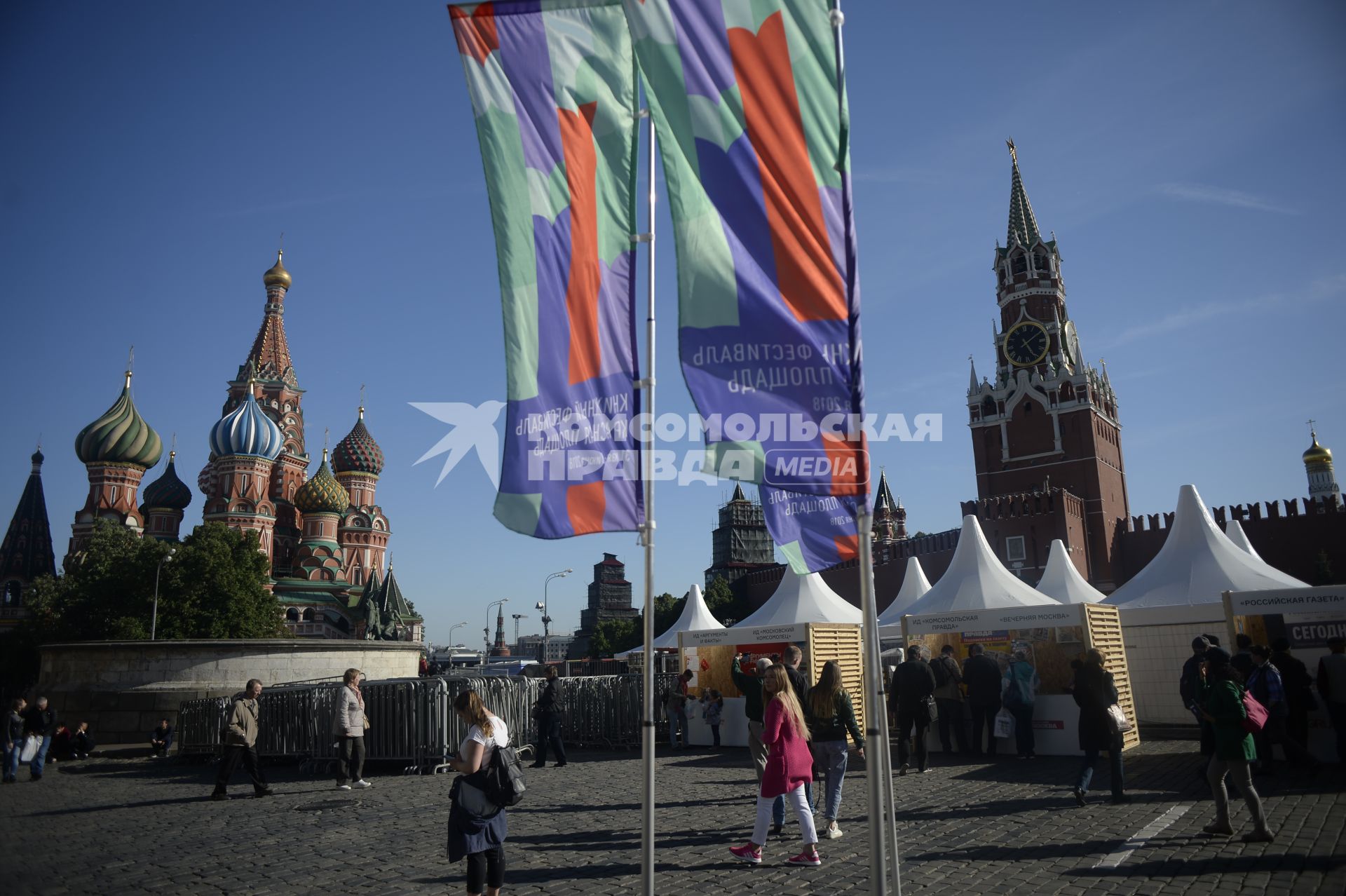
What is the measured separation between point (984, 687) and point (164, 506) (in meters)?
67.1

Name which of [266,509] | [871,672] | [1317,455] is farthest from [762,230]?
[1317,455]

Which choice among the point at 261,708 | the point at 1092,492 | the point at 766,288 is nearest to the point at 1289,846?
the point at 766,288

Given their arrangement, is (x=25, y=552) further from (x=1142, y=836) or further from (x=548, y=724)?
(x=1142, y=836)

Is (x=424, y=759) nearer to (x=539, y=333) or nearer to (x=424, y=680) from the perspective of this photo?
(x=424, y=680)

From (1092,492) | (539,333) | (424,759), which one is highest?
(1092,492)

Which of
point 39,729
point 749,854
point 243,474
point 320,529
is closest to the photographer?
point 749,854

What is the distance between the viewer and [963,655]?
612 inches

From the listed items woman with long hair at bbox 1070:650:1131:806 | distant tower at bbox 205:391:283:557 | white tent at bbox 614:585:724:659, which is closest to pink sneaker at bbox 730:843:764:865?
woman with long hair at bbox 1070:650:1131:806

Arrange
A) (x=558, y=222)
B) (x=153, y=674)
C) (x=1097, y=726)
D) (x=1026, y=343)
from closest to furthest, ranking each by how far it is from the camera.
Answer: (x=558, y=222), (x=1097, y=726), (x=153, y=674), (x=1026, y=343)

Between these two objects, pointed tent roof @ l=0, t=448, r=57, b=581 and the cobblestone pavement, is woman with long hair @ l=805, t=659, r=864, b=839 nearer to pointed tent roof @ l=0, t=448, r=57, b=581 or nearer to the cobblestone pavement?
the cobblestone pavement

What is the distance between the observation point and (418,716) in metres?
14.0

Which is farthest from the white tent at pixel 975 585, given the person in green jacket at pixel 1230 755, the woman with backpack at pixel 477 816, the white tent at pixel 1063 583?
the woman with backpack at pixel 477 816

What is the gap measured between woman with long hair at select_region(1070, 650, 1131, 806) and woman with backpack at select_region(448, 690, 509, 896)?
639cm

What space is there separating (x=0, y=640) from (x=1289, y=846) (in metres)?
63.3
